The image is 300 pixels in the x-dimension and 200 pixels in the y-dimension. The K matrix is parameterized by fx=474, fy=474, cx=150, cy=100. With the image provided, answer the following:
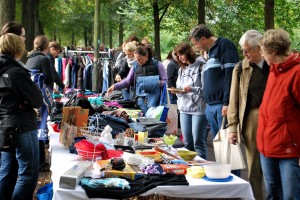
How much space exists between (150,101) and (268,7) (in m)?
7.44

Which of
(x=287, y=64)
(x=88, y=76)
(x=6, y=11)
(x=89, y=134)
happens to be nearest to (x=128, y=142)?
(x=89, y=134)

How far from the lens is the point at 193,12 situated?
925 inches

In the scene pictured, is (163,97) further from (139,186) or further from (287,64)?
(139,186)

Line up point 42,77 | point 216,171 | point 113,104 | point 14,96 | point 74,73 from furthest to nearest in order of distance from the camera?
1. point 74,73
2. point 113,104
3. point 42,77
4. point 14,96
5. point 216,171

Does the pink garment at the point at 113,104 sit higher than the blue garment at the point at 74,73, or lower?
lower

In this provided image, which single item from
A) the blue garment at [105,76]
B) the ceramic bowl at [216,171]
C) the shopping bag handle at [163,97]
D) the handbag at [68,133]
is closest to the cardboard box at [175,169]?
the ceramic bowl at [216,171]

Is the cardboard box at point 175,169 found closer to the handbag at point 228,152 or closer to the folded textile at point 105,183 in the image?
the folded textile at point 105,183

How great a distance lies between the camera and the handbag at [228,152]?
14.5 feet

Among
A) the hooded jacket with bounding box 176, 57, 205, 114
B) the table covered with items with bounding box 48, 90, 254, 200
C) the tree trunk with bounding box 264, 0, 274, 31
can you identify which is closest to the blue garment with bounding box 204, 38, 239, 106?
the hooded jacket with bounding box 176, 57, 205, 114

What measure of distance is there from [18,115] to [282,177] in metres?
2.28

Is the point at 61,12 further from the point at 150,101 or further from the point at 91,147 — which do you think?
the point at 91,147

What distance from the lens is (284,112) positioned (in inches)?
134

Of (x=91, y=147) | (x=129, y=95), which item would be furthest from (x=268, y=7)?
(x=91, y=147)

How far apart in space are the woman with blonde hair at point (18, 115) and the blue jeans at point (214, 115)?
1.95 m
